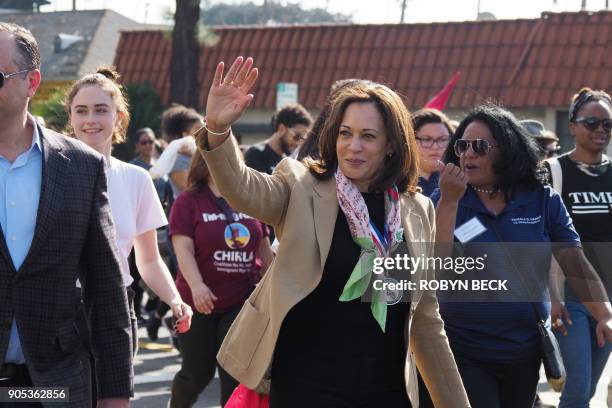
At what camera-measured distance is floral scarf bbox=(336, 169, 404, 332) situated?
4.18 m

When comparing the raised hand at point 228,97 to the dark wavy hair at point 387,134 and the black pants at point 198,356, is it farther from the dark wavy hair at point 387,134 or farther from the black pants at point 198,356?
the black pants at point 198,356

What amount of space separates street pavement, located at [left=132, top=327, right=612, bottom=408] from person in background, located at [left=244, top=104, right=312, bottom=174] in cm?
195

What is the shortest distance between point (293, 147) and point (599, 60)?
15128mm

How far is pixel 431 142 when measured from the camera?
734 cm

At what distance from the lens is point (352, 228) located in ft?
14.0

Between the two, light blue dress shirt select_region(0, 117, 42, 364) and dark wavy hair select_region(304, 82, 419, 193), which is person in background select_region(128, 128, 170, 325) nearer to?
dark wavy hair select_region(304, 82, 419, 193)

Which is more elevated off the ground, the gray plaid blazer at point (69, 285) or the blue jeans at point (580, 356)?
the gray plaid blazer at point (69, 285)

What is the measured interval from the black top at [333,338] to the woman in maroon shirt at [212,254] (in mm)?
2719

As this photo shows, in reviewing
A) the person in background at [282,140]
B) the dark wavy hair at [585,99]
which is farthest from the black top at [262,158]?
the dark wavy hair at [585,99]

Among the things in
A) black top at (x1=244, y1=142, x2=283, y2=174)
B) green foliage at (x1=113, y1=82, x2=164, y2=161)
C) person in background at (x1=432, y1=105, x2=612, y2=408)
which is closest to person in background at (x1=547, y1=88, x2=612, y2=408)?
person in background at (x1=432, y1=105, x2=612, y2=408)

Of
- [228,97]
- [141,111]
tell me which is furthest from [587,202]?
[141,111]

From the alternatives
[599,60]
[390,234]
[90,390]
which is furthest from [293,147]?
[599,60]

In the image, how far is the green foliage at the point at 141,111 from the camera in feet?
82.1

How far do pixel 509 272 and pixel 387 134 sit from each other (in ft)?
4.56
